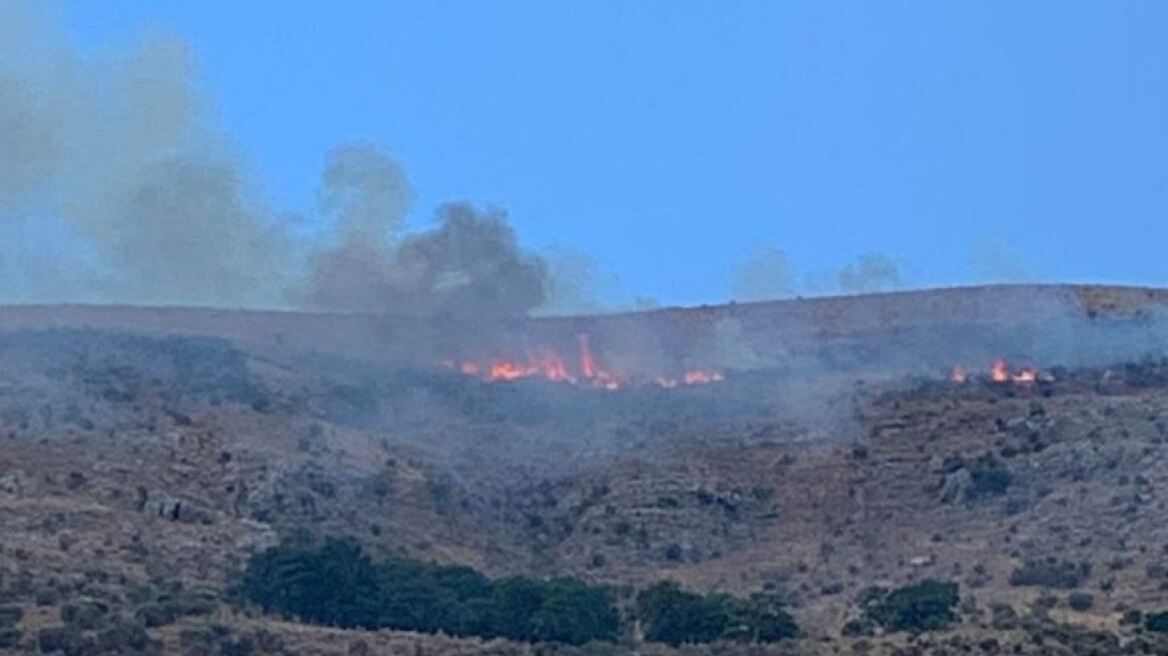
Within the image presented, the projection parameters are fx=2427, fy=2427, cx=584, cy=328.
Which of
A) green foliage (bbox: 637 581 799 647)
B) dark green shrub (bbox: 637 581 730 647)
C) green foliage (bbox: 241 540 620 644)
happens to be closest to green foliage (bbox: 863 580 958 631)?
green foliage (bbox: 637 581 799 647)

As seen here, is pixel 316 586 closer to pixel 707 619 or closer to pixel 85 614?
pixel 85 614

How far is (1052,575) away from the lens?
74750mm

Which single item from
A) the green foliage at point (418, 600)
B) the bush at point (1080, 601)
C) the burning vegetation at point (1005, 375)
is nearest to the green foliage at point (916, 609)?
the bush at point (1080, 601)

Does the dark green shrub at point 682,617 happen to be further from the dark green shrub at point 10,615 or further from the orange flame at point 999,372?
the orange flame at point 999,372

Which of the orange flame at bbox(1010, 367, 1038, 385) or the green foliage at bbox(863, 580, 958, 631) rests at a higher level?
the orange flame at bbox(1010, 367, 1038, 385)

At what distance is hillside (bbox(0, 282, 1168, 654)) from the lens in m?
68.8

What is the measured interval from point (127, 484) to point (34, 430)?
6785 millimetres

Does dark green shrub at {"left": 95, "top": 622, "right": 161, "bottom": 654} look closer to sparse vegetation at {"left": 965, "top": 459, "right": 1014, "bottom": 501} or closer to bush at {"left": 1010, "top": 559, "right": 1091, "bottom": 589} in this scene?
bush at {"left": 1010, "top": 559, "right": 1091, "bottom": 589}

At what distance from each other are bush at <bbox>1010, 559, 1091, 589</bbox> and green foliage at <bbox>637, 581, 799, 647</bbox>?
9.09 metres

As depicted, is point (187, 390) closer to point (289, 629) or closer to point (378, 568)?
point (378, 568)

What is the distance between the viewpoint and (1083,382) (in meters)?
102

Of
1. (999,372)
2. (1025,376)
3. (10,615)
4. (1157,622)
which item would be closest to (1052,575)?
(1157,622)

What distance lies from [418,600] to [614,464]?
23.8 m

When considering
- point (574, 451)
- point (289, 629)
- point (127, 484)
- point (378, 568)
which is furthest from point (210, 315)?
point (289, 629)
